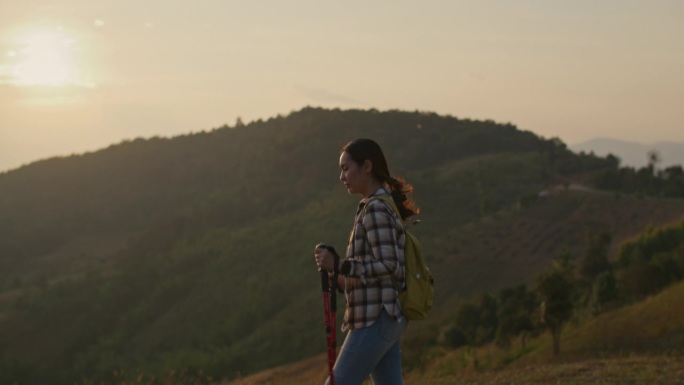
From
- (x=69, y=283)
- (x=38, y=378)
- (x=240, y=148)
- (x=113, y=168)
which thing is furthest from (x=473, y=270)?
(x=113, y=168)

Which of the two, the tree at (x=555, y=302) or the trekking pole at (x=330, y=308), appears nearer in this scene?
the trekking pole at (x=330, y=308)

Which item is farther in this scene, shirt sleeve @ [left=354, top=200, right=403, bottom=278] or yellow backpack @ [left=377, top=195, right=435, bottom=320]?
yellow backpack @ [left=377, top=195, right=435, bottom=320]

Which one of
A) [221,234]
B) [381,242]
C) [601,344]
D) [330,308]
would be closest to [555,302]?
[601,344]

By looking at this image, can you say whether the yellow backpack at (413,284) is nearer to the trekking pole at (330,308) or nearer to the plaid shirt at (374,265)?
the plaid shirt at (374,265)

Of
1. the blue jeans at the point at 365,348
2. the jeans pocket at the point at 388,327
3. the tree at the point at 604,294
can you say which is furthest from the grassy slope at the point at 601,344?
the jeans pocket at the point at 388,327

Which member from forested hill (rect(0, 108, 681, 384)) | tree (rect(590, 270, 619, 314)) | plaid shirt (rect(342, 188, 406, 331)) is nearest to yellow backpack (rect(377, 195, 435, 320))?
plaid shirt (rect(342, 188, 406, 331))

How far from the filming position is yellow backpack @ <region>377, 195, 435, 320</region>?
441cm

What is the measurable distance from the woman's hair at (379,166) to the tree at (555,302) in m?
16.7

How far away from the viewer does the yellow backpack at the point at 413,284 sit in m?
4.41

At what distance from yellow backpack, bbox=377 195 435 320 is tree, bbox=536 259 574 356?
16.8m

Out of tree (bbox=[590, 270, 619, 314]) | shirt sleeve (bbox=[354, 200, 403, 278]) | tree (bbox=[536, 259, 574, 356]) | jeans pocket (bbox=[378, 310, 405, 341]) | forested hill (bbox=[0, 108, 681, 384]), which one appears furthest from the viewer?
forested hill (bbox=[0, 108, 681, 384])

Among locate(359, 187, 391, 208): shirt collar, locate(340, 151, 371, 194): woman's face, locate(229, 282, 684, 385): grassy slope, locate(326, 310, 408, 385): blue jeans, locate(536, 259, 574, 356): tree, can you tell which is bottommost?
locate(229, 282, 684, 385): grassy slope

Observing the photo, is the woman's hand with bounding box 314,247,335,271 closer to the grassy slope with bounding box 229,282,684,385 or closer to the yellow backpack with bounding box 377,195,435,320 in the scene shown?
the yellow backpack with bounding box 377,195,435,320

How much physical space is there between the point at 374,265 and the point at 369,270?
32 millimetres
